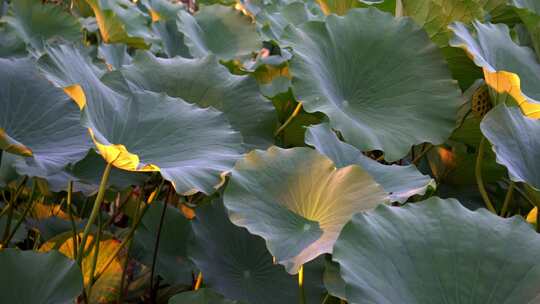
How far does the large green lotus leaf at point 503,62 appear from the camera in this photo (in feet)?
3.69

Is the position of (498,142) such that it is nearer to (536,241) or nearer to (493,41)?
(536,241)

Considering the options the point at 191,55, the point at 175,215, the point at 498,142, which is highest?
the point at 498,142

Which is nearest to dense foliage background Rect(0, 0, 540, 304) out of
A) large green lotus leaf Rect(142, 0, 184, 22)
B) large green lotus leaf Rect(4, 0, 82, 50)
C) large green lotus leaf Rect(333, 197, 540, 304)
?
large green lotus leaf Rect(333, 197, 540, 304)

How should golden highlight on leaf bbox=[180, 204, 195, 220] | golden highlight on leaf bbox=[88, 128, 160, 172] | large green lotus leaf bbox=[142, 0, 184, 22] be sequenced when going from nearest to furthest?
golden highlight on leaf bbox=[88, 128, 160, 172]
golden highlight on leaf bbox=[180, 204, 195, 220]
large green lotus leaf bbox=[142, 0, 184, 22]

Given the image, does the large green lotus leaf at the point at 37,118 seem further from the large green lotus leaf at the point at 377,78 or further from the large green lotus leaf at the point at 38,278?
the large green lotus leaf at the point at 377,78

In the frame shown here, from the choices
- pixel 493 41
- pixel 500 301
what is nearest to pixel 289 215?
pixel 500 301

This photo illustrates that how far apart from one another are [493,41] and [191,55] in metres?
0.70

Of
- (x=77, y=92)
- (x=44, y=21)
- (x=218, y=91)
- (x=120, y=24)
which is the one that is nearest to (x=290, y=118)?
(x=218, y=91)

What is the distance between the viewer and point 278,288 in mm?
1090

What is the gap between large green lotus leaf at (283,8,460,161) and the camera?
3.77 ft

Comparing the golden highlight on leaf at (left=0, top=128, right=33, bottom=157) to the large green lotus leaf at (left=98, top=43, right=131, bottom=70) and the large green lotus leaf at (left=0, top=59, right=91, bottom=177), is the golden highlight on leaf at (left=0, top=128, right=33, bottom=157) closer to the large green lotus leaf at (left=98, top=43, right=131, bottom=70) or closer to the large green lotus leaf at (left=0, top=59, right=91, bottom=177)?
the large green lotus leaf at (left=0, top=59, right=91, bottom=177)

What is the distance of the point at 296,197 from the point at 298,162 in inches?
2.1

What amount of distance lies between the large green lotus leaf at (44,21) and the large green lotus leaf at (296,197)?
1.00 meters

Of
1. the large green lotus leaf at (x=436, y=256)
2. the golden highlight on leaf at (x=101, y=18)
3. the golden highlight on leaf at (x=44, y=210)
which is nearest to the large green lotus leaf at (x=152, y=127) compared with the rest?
the large green lotus leaf at (x=436, y=256)
